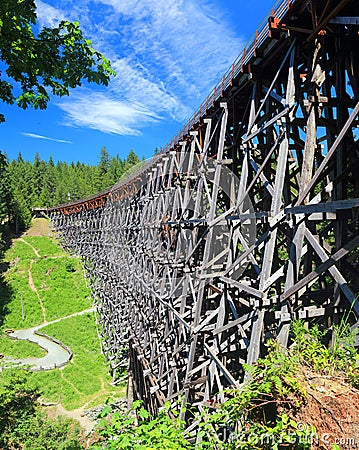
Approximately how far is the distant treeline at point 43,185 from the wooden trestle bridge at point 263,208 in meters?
36.1

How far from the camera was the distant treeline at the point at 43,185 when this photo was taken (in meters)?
45.6

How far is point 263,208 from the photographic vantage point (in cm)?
619

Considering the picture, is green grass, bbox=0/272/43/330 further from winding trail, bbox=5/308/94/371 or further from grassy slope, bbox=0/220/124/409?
winding trail, bbox=5/308/94/371

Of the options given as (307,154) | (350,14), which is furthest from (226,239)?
(350,14)

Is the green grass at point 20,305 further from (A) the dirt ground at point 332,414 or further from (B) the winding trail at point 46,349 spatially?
(A) the dirt ground at point 332,414

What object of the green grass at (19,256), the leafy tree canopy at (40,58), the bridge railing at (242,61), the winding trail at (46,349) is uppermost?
the bridge railing at (242,61)

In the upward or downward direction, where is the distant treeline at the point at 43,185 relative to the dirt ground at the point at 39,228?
upward

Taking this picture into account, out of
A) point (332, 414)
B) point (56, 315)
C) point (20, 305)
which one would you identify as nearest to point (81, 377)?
point (56, 315)

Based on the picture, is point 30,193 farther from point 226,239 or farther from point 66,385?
point 226,239

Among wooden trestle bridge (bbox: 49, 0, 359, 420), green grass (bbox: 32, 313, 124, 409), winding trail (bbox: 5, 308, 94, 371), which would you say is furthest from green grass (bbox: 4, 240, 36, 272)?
wooden trestle bridge (bbox: 49, 0, 359, 420)

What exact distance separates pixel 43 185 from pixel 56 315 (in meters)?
45.5

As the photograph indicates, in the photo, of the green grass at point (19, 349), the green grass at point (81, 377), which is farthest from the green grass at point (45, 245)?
the green grass at point (81, 377)

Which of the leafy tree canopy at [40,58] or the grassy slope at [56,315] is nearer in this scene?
the leafy tree canopy at [40,58]

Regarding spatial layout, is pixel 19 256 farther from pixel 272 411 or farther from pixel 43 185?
pixel 272 411
